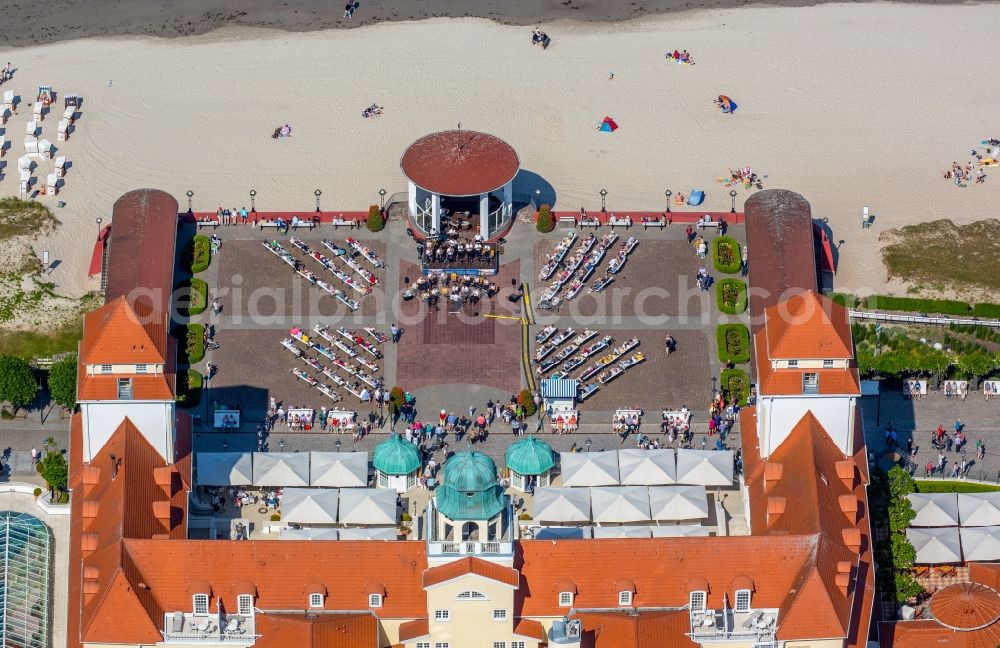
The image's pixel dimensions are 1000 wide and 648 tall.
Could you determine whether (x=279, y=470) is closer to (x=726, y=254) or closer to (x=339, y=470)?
(x=339, y=470)

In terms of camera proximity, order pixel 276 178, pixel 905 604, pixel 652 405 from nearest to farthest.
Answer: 1. pixel 905 604
2. pixel 652 405
3. pixel 276 178

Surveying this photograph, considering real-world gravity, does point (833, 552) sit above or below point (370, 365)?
below

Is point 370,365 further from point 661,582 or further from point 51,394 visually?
point 661,582

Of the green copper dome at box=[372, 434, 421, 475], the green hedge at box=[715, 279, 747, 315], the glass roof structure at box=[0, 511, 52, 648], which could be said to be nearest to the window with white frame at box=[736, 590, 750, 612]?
the green copper dome at box=[372, 434, 421, 475]

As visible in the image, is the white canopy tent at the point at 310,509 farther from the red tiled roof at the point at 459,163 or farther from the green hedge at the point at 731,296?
the green hedge at the point at 731,296

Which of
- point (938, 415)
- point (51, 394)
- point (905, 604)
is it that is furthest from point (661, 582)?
point (51, 394)

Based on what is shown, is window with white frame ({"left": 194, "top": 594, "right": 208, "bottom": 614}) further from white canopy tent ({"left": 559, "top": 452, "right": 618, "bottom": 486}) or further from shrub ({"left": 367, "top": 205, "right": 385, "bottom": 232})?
shrub ({"left": 367, "top": 205, "right": 385, "bottom": 232})

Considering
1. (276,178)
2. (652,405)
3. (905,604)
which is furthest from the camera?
(276,178)

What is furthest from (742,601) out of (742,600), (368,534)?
(368,534)
